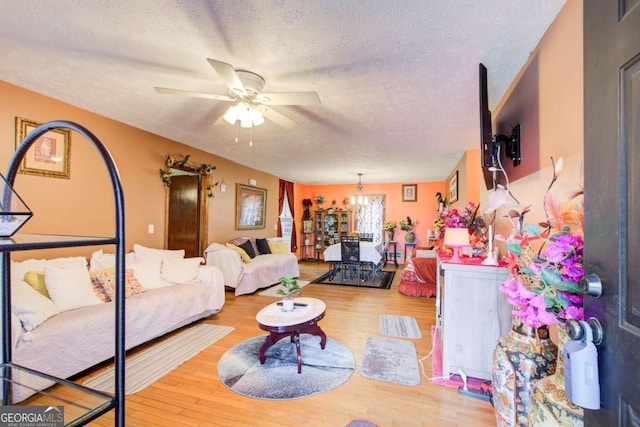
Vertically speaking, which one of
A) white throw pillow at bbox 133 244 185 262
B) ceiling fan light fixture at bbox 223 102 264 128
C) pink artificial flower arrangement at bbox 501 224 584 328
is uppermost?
ceiling fan light fixture at bbox 223 102 264 128

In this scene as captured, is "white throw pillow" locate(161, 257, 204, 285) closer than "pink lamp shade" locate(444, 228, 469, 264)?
No

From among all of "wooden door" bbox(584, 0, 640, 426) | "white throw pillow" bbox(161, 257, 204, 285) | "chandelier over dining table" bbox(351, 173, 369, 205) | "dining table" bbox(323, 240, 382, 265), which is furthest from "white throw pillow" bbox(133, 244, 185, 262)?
"chandelier over dining table" bbox(351, 173, 369, 205)

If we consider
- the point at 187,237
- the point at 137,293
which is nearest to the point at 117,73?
the point at 137,293

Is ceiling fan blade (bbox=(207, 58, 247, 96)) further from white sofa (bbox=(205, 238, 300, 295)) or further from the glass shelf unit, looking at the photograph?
the glass shelf unit

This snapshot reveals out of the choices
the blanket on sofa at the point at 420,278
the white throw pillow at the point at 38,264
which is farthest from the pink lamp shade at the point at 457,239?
the white throw pillow at the point at 38,264

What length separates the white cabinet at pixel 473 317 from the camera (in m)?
2.07

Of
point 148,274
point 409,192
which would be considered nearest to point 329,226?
point 409,192

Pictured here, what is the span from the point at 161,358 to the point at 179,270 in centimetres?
102

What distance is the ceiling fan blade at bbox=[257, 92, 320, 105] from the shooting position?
1.99 meters

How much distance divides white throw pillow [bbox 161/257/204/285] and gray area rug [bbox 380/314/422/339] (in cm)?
233

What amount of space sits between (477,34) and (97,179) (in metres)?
3.74

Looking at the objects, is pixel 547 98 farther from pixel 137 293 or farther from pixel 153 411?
pixel 137 293

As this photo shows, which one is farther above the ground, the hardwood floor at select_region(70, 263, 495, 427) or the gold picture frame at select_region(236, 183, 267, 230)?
the gold picture frame at select_region(236, 183, 267, 230)

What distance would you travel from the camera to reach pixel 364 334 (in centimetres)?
305
